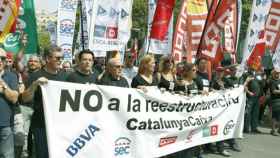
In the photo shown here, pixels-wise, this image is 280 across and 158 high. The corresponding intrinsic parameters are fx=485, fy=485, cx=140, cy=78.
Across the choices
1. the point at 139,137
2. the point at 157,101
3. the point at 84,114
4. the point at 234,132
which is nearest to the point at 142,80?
the point at 157,101

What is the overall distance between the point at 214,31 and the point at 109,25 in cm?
219

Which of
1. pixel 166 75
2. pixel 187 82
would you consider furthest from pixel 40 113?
pixel 187 82

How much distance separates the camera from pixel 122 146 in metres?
6.29

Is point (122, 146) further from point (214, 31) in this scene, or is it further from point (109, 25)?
point (214, 31)

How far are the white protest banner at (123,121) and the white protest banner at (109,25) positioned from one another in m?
2.36

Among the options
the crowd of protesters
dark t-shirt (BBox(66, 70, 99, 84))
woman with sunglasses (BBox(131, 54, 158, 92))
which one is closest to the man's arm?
the crowd of protesters

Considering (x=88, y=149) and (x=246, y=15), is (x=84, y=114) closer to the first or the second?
(x=88, y=149)

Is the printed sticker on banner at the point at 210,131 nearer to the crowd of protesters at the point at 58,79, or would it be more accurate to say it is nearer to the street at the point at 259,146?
the crowd of protesters at the point at 58,79

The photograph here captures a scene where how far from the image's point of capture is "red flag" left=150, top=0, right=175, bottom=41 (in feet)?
33.2

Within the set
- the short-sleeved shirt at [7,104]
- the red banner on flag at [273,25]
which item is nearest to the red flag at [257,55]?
the red banner on flag at [273,25]

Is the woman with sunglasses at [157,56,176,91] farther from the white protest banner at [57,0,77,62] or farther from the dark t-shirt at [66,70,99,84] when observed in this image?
the white protest banner at [57,0,77,62]

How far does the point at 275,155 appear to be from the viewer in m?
9.35

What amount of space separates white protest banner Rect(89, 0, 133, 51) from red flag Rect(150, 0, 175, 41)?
0.63 meters

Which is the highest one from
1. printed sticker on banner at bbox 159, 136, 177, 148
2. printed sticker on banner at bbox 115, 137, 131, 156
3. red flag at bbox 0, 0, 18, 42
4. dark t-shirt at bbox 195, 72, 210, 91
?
red flag at bbox 0, 0, 18, 42
